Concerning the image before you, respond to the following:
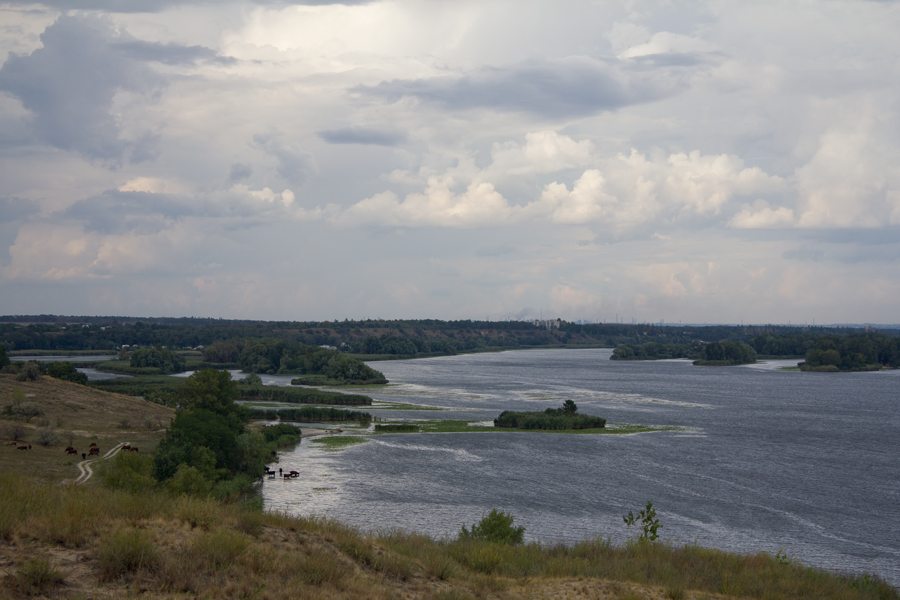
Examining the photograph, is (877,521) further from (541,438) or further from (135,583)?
(135,583)

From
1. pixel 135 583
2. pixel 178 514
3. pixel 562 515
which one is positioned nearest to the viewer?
pixel 135 583

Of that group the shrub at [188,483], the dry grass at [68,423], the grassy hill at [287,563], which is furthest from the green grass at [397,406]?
the grassy hill at [287,563]

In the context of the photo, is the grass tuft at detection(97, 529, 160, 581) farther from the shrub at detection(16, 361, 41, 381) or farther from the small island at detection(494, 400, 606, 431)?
the shrub at detection(16, 361, 41, 381)

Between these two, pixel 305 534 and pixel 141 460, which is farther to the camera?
pixel 141 460

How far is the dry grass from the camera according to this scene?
3734 centimetres

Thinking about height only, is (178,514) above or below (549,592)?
above

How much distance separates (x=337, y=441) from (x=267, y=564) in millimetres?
48878

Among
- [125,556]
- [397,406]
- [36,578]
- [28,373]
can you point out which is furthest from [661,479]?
[28,373]

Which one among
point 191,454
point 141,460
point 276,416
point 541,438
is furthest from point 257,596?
point 276,416

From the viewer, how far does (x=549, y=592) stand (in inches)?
515

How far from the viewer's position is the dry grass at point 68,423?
37.3m

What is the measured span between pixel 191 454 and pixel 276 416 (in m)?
37.0

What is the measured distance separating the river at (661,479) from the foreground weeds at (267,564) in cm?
1472

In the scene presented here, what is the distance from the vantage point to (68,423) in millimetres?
52031
